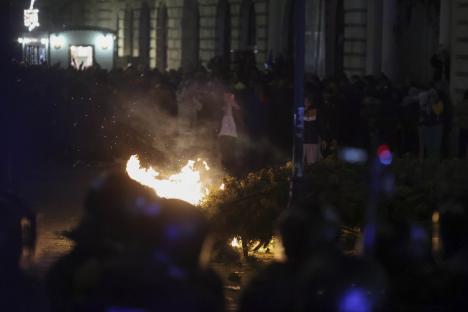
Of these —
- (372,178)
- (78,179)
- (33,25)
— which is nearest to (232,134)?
(78,179)

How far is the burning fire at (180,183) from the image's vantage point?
40.9 ft

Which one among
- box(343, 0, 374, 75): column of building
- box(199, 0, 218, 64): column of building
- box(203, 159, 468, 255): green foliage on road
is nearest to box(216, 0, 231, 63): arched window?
box(199, 0, 218, 64): column of building

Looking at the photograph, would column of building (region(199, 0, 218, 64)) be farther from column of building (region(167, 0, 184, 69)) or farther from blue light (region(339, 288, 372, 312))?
blue light (region(339, 288, 372, 312))

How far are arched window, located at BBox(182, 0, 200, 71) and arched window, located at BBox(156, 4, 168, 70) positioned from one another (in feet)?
8.70

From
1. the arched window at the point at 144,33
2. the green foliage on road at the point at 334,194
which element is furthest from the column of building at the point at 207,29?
the green foliage on road at the point at 334,194

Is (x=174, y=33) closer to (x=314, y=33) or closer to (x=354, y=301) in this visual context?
(x=314, y=33)

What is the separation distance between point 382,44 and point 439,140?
31.5 ft

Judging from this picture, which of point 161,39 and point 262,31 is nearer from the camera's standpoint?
point 262,31

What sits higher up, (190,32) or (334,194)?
(190,32)

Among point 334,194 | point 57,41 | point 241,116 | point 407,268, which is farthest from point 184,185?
point 57,41

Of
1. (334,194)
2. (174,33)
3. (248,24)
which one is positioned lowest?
(334,194)

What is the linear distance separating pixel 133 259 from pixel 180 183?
29.0 feet

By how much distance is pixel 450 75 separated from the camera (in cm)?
2431

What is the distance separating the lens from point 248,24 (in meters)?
37.7
